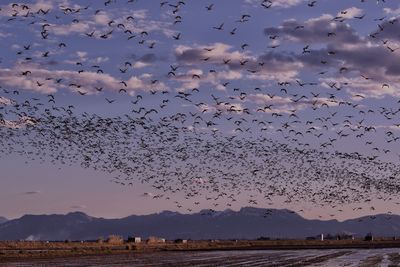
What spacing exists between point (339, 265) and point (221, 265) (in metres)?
14.0

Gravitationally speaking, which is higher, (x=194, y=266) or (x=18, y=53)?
(x=18, y=53)

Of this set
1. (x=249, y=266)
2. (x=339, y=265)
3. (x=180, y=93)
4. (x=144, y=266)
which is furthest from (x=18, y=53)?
(x=339, y=265)

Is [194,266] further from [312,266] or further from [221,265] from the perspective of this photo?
[312,266]

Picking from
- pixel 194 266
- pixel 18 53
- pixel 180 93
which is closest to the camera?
pixel 18 53

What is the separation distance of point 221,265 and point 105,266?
13.3 metres

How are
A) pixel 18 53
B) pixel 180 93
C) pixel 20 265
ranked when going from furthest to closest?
pixel 20 265
pixel 180 93
pixel 18 53

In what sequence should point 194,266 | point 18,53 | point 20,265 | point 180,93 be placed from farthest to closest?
point 20,265, point 194,266, point 180,93, point 18,53

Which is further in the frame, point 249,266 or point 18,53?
point 249,266

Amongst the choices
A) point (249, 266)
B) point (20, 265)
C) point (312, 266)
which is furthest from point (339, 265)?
point (20, 265)

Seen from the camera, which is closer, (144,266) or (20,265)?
(144,266)

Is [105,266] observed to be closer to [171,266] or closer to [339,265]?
[171,266]

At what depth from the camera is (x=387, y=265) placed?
8169cm

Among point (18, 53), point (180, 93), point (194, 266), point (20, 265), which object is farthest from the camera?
point (20, 265)

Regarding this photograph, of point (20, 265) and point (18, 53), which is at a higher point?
point (18, 53)
